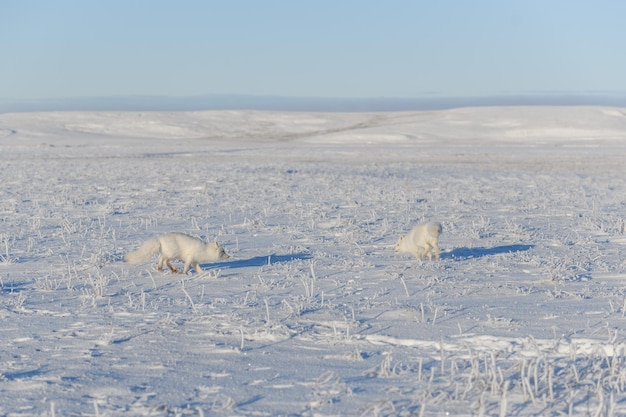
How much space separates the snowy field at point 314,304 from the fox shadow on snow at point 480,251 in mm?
36

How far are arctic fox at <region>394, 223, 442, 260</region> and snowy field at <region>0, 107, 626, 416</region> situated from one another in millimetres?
205

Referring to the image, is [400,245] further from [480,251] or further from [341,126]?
[341,126]

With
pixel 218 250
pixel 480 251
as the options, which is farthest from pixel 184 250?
pixel 480 251

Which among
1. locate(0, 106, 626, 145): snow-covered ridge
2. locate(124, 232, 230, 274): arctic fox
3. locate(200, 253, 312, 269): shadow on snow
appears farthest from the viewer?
locate(0, 106, 626, 145): snow-covered ridge

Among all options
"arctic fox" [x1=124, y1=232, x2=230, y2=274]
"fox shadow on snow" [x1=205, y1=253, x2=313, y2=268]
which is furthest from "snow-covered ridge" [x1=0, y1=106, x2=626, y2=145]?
"arctic fox" [x1=124, y1=232, x2=230, y2=274]

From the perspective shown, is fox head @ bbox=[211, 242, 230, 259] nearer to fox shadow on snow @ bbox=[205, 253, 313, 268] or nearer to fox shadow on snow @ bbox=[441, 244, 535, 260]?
fox shadow on snow @ bbox=[205, 253, 313, 268]

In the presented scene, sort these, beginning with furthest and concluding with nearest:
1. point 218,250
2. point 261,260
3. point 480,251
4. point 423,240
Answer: point 480,251 → point 261,260 → point 423,240 → point 218,250

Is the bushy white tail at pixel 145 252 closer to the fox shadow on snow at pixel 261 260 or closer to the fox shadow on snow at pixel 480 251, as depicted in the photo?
the fox shadow on snow at pixel 261 260

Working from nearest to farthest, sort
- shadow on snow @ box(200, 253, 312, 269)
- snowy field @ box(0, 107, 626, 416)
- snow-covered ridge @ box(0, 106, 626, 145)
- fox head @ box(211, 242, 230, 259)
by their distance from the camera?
snowy field @ box(0, 107, 626, 416)
fox head @ box(211, 242, 230, 259)
shadow on snow @ box(200, 253, 312, 269)
snow-covered ridge @ box(0, 106, 626, 145)

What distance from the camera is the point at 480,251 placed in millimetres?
10211

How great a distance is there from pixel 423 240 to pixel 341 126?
54872 millimetres

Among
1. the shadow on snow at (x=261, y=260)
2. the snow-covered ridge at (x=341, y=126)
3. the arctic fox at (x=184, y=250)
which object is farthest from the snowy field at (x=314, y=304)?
the snow-covered ridge at (x=341, y=126)

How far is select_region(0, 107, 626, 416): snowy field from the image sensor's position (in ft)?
15.7

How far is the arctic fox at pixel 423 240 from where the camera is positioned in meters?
9.23
